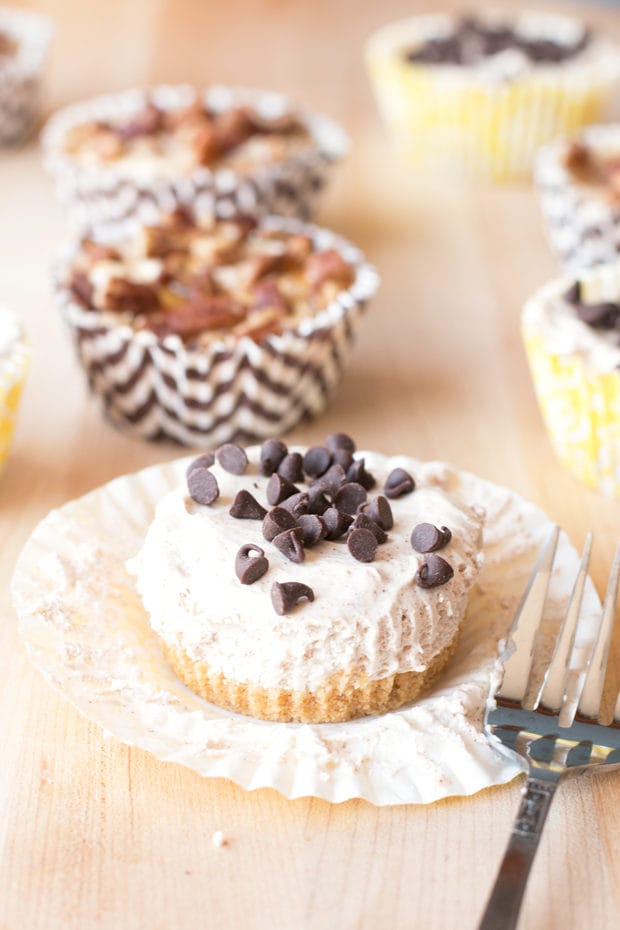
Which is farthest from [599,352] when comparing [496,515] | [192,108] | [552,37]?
[552,37]

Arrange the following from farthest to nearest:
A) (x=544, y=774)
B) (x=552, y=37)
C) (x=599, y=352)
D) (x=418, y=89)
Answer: (x=552, y=37)
(x=418, y=89)
(x=599, y=352)
(x=544, y=774)

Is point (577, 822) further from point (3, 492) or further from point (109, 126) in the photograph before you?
point (109, 126)

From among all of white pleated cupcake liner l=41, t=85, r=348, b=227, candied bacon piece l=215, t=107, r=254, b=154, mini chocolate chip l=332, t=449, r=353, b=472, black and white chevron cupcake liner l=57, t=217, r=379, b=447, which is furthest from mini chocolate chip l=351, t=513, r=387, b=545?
candied bacon piece l=215, t=107, r=254, b=154

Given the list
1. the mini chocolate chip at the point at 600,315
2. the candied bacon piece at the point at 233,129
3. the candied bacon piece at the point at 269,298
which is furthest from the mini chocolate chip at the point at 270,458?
the candied bacon piece at the point at 233,129

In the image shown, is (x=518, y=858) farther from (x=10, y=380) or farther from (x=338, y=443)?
(x=10, y=380)

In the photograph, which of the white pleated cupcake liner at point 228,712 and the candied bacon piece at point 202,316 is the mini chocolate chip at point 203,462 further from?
the candied bacon piece at point 202,316
